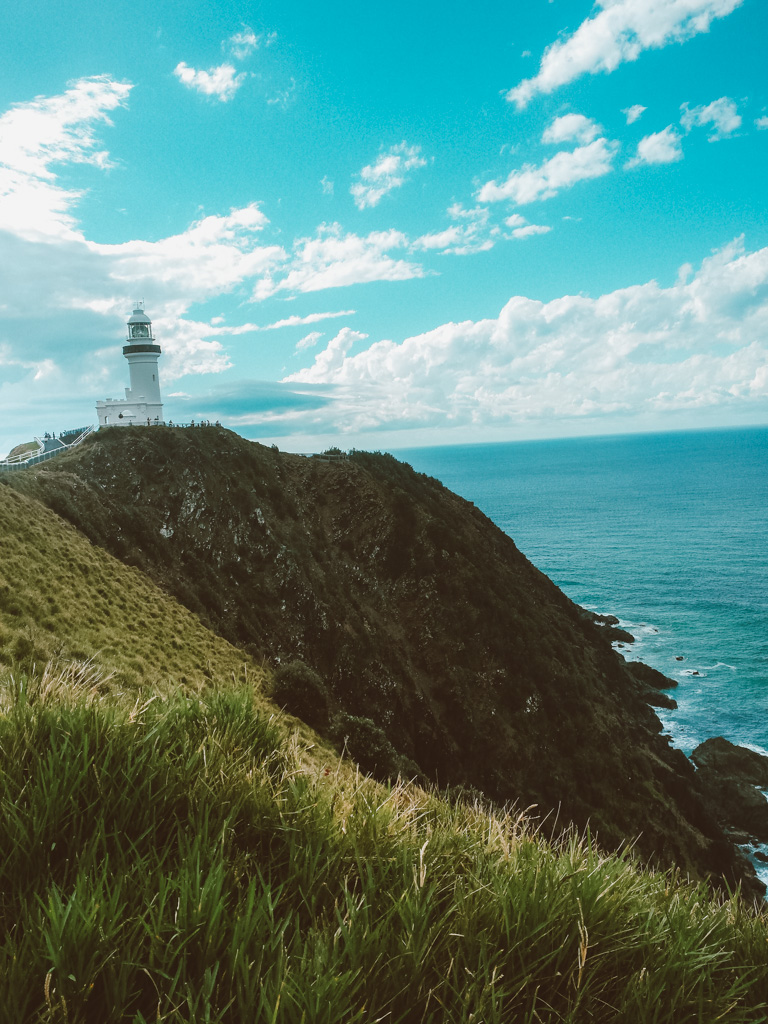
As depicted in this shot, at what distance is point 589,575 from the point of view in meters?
81.9

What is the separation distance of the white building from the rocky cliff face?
9.03m

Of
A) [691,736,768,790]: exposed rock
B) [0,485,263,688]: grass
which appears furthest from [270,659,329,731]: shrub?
[691,736,768,790]: exposed rock

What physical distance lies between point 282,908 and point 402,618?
124ft

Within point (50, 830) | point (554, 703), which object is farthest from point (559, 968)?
point (554, 703)

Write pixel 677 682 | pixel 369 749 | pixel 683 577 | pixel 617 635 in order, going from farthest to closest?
1. pixel 683 577
2. pixel 617 635
3. pixel 677 682
4. pixel 369 749

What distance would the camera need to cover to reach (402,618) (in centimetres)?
4034

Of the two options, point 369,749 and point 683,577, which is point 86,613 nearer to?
point 369,749

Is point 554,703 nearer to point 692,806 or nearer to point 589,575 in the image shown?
point 692,806

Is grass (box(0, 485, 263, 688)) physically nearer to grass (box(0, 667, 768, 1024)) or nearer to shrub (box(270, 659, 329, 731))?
shrub (box(270, 659, 329, 731))

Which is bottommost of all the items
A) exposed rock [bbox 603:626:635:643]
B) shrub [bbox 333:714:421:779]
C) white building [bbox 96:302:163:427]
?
exposed rock [bbox 603:626:635:643]

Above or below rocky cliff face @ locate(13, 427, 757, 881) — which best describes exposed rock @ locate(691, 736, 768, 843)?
below

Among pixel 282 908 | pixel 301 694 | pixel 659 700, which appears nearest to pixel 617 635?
pixel 659 700

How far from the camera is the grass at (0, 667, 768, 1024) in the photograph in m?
2.25

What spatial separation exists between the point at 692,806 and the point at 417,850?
133 feet
